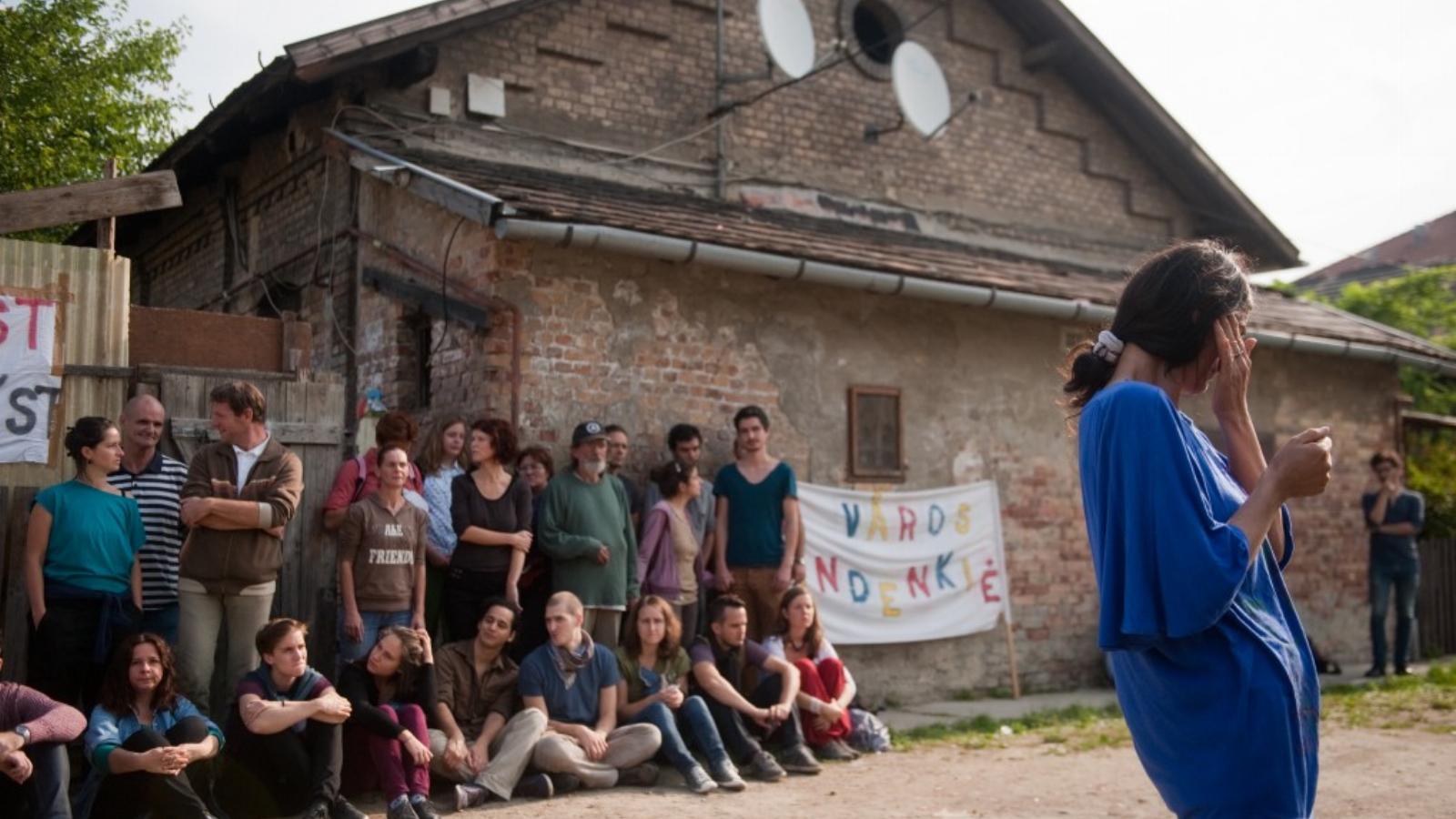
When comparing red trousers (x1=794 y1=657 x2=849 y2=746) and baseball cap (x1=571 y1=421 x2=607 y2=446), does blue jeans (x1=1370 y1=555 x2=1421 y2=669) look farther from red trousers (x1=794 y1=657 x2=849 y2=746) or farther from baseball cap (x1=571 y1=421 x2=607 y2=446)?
baseball cap (x1=571 y1=421 x2=607 y2=446)

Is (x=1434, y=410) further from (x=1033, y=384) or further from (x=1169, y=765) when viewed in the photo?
(x=1169, y=765)

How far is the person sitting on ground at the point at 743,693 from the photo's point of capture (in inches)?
314

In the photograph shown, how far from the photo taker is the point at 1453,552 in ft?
49.5

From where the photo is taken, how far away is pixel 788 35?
11.7 m

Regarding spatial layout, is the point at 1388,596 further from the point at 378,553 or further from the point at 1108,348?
the point at 1108,348

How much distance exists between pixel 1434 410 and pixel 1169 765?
24944mm

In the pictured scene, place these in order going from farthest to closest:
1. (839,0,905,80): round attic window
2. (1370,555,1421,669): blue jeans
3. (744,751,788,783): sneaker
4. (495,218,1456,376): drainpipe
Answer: (839,0,905,80): round attic window
(1370,555,1421,669): blue jeans
(495,218,1456,376): drainpipe
(744,751,788,783): sneaker

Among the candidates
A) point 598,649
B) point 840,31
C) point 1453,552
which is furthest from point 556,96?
point 1453,552

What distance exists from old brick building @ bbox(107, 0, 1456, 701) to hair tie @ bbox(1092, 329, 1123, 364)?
20.5 ft

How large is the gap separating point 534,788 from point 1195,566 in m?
5.38

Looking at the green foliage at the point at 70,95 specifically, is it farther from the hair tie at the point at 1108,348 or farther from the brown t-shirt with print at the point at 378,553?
the hair tie at the point at 1108,348

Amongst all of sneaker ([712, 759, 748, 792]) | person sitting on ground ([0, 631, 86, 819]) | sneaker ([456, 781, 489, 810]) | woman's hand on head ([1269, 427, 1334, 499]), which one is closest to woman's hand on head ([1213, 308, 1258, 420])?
woman's hand on head ([1269, 427, 1334, 499])

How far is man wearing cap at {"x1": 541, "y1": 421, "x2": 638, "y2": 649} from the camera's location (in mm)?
8297

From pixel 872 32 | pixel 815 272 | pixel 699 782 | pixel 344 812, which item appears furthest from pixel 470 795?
pixel 872 32
